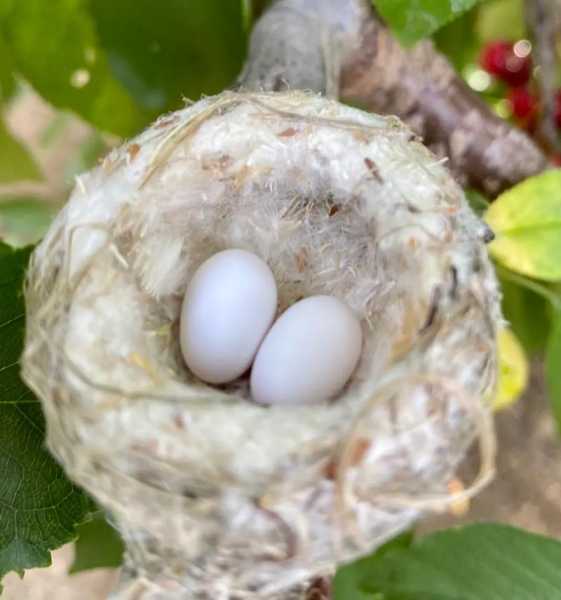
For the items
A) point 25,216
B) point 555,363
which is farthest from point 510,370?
point 25,216

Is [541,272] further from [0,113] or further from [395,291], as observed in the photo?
[0,113]

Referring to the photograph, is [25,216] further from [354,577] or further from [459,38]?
[354,577]

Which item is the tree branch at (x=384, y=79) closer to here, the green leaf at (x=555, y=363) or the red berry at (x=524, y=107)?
the green leaf at (x=555, y=363)

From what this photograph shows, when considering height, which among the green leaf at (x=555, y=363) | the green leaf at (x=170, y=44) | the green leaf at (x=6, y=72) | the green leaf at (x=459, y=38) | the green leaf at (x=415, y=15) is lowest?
the green leaf at (x=555, y=363)

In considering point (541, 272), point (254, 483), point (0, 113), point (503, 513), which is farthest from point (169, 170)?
point (503, 513)

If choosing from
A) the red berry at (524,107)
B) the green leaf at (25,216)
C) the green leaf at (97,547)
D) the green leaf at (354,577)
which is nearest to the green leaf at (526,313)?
the red berry at (524,107)

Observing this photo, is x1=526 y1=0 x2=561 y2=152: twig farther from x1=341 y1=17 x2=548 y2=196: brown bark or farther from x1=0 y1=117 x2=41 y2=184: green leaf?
x1=0 y1=117 x2=41 y2=184: green leaf
